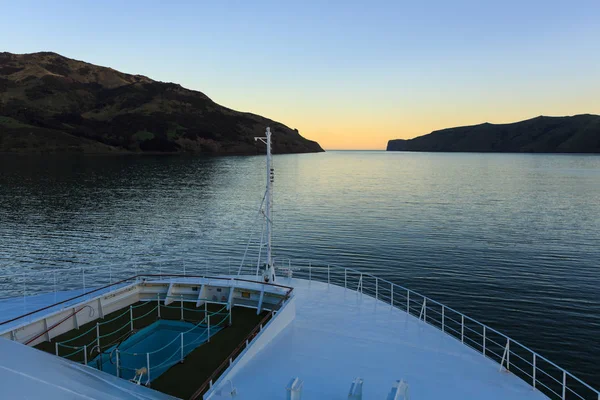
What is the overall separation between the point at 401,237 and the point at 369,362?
135 ft

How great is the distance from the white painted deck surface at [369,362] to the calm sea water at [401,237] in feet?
39.3

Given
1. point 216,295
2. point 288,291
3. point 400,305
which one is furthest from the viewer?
point 400,305

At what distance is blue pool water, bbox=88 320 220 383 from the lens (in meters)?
15.5

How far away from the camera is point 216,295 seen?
2194 cm

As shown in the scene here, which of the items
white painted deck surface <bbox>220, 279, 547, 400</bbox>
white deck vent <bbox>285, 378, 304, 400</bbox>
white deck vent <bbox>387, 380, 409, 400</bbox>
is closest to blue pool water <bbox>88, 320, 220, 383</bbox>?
white painted deck surface <bbox>220, 279, 547, 400</bbox>

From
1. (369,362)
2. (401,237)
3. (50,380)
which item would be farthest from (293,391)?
(401,237)

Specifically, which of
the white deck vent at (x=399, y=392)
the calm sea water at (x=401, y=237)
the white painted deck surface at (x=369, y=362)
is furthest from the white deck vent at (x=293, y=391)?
the calm sea water at (x=401, y=237)

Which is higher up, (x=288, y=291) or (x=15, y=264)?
(x=288, y=291)

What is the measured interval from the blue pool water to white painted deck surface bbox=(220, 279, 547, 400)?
10.9ft

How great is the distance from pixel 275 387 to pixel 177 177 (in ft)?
441

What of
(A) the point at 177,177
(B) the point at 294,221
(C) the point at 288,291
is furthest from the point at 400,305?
(A) the point at 177,177

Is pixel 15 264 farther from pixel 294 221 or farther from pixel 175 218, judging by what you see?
pixel 294 221

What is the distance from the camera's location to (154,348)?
59.2 feet

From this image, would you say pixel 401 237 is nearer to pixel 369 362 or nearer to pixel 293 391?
pixel 369 362
